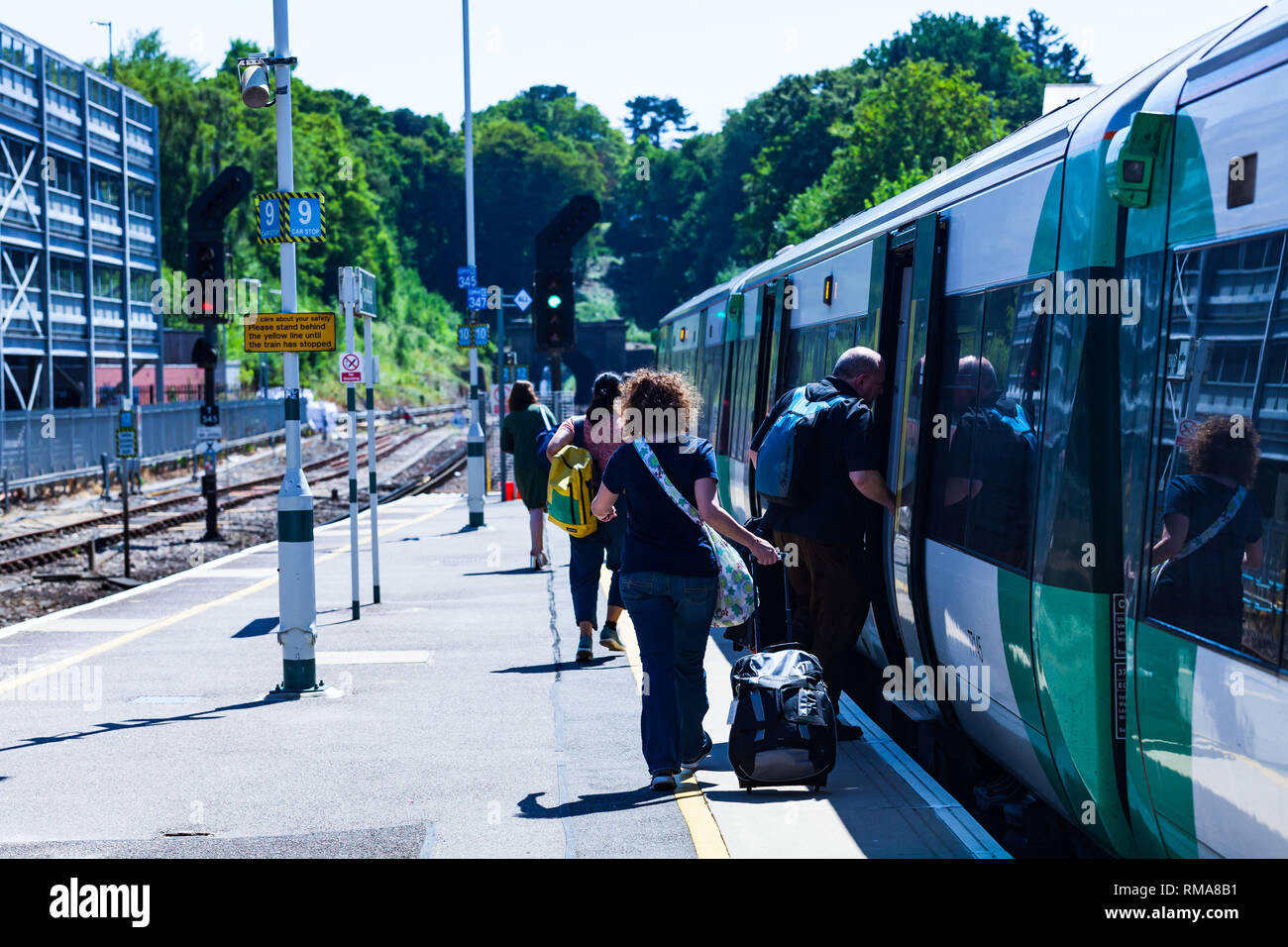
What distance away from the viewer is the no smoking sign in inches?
531

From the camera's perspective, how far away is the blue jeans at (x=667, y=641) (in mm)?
6711

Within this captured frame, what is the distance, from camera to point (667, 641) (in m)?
6.79

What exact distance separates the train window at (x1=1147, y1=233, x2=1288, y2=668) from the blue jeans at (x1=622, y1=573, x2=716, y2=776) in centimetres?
255

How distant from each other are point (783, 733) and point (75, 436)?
29.0 meters

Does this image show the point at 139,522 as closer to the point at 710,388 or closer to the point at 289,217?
the point at 710,388

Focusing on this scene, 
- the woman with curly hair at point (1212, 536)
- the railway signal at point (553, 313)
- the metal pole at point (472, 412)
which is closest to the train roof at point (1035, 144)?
the woman with curly hair at point (1212, 536)

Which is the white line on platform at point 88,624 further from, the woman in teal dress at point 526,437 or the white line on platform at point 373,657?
the woman in teal dress at point 526,437

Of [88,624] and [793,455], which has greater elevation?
[793,455]

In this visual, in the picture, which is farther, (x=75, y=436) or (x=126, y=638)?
(x=75, y=436)

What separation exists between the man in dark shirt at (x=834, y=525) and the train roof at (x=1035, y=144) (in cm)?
101

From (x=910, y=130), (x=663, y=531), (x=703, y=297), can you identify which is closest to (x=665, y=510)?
(x=663, y=531)

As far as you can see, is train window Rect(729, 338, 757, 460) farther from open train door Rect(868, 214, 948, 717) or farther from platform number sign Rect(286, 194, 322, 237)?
open train door Rect(868, 214, 948, 717)
